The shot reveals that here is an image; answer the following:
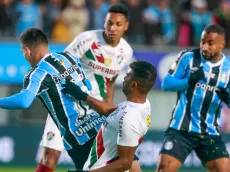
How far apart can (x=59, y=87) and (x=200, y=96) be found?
8.11 feet

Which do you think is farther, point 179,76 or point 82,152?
point 179,76

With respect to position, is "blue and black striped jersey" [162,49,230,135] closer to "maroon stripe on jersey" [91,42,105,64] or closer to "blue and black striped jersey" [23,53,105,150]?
"maroon stripe on jersey" [91,42,105,64]

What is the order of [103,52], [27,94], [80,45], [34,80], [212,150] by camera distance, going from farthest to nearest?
[103,52]
[80,45]
[212,150]
[34,80]
[27,94]

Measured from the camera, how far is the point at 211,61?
412 inches

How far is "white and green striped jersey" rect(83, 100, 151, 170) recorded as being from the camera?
770 cm

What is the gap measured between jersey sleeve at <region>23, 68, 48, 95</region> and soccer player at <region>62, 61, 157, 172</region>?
81cm

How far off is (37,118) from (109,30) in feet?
24.2

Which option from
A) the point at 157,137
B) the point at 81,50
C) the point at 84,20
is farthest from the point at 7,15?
the point at 81,50

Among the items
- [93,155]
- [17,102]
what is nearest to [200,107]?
[93,155]

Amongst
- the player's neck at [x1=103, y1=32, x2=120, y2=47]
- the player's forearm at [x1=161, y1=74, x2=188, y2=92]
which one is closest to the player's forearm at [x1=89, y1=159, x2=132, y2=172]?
the player's forearm at [x1=161, y1=74, x2=188, y2=92]

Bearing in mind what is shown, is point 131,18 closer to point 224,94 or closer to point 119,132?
point 224,94

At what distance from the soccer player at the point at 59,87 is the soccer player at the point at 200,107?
5.56 ft

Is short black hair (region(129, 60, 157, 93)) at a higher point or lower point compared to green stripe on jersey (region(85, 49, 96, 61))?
lower

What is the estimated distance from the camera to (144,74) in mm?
7855
